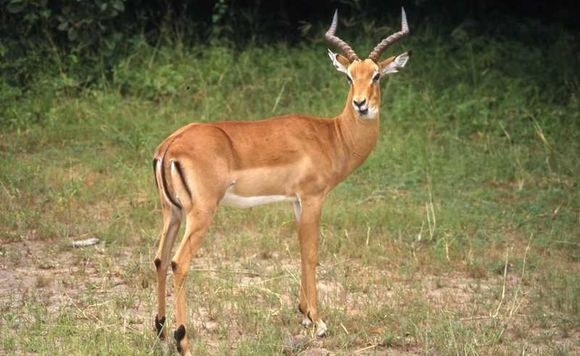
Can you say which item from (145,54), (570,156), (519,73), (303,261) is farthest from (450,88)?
(303,261)

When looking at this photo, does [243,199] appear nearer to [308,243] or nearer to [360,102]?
[308,243]

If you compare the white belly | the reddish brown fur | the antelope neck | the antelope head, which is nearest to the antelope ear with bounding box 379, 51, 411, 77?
the antelope head

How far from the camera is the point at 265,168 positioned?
6207mm

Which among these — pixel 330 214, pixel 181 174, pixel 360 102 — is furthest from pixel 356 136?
pixel 330 214

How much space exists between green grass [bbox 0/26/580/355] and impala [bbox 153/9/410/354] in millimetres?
344

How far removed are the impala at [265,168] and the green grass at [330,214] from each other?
1.13ft

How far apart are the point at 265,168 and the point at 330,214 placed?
6.89 feet

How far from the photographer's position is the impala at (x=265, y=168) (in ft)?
19.1

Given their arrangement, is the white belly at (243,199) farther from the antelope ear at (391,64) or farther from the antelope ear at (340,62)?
the antelope ear at (391,64)

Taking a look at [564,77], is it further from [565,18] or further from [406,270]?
[406,270]

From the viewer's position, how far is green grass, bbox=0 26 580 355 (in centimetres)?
614

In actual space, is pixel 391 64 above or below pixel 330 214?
above

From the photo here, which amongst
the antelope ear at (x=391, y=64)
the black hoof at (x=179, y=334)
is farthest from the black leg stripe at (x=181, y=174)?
the antelope ear at (x=391, y=64)

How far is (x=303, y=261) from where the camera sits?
6.40 metres
